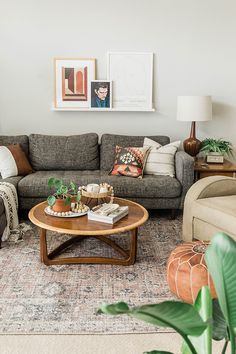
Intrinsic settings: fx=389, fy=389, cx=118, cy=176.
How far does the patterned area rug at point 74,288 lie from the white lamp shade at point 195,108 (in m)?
1.43

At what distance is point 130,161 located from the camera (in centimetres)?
394

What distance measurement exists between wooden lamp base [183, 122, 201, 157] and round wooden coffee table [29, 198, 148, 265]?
1.45m

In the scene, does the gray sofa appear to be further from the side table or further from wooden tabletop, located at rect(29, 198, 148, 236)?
wooden tabletop, located at rect(29, 198, 148, 236)

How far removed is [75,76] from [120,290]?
9.13 feet

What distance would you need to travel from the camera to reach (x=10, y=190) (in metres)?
3.49

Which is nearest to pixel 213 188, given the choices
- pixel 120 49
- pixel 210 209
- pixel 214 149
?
pixel 210 209

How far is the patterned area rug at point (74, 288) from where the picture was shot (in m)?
2.09

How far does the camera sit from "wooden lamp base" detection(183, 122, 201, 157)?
14.0 feet

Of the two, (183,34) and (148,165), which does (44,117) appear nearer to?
(148,165)

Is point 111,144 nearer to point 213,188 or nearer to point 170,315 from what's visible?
point 213,188

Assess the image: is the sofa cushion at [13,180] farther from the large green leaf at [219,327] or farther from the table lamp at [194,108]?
the large green leaf at [219,327]

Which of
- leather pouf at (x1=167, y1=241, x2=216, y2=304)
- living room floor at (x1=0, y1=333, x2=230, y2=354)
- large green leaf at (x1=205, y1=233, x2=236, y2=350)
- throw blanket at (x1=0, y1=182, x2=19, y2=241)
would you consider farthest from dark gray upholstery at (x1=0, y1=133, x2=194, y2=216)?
large green leaf at (x1=205, y1=233, x2=236, y2=350)

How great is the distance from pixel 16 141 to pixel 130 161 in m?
1.28

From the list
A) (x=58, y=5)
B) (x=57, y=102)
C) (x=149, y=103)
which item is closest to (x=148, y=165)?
(x=149, y=103)
